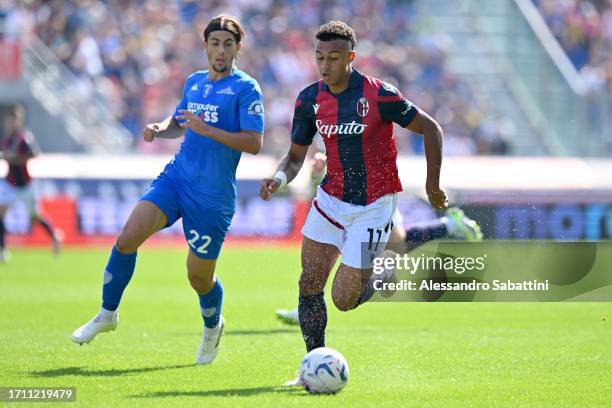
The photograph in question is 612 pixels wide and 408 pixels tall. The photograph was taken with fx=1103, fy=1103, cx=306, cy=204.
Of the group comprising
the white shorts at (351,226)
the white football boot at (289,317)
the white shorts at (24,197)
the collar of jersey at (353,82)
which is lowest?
the white shorts at (24,197)

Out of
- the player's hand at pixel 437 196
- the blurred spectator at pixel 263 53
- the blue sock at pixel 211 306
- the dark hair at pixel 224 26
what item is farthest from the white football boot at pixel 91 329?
the blurred spectator at pixel 263 53

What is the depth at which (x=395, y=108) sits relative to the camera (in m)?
8.45

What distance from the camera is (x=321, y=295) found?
8383mm

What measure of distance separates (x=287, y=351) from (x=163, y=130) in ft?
7.71

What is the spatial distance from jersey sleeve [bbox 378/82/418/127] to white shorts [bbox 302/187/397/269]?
646 millimetres

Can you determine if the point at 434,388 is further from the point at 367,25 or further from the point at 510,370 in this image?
the point at 367,25

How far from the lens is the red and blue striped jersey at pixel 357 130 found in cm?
848

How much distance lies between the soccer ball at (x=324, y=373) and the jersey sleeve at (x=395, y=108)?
75.6 inches

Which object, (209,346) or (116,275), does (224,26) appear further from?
(209,346)

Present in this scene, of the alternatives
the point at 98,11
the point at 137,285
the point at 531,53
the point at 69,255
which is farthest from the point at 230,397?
the point at 531,53

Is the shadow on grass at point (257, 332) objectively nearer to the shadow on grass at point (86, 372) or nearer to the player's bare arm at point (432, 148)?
the shadow on grass at point (86, 372)

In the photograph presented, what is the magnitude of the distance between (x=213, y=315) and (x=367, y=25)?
2089 cm

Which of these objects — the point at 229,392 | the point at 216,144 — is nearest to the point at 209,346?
the point at 229,392

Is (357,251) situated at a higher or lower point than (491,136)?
higher
